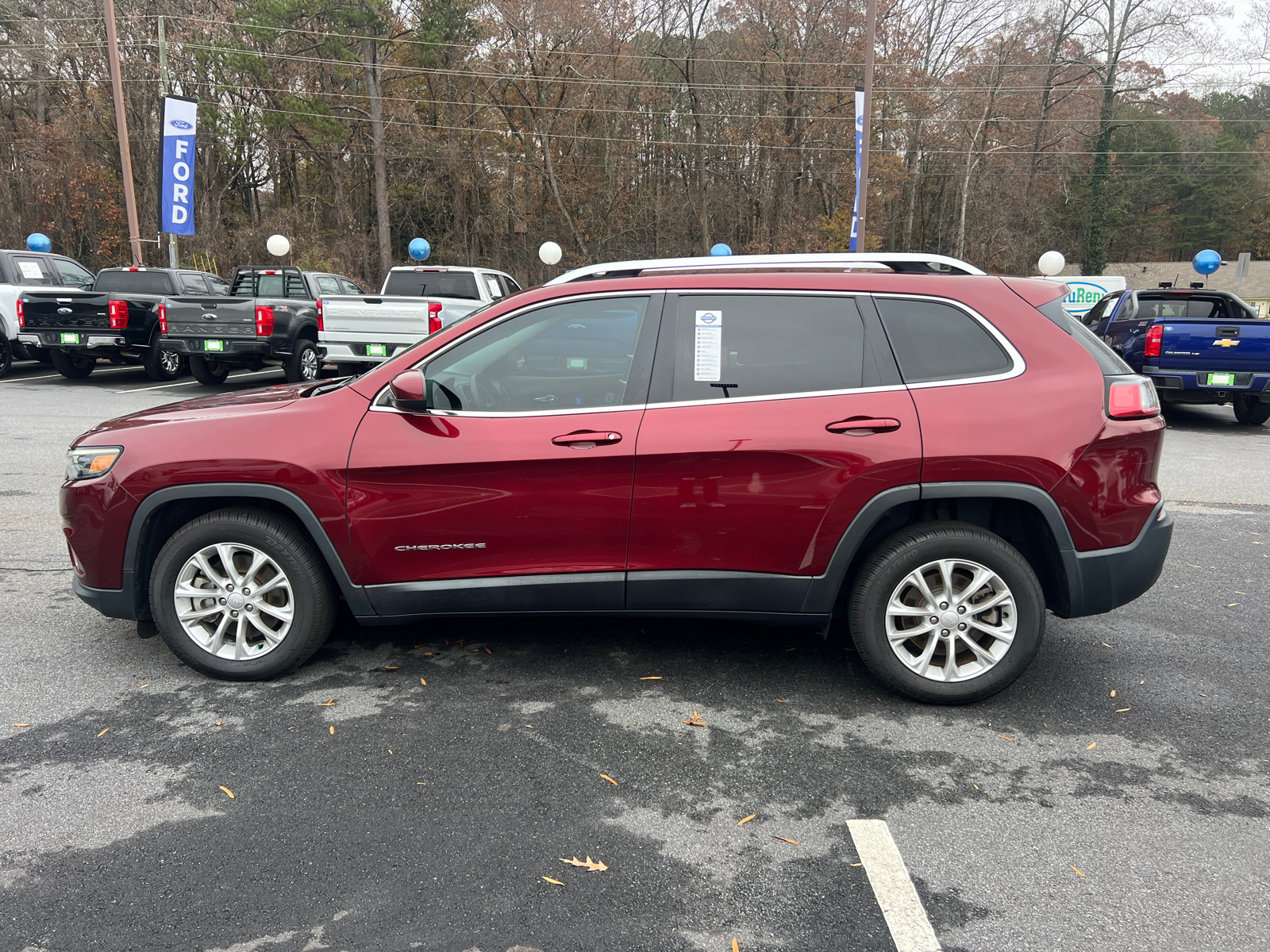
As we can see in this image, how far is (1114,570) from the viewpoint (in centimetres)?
365

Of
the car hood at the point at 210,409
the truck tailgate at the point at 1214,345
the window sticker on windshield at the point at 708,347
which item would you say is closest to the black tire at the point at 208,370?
the car hood at the point at 210,409

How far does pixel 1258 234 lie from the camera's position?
54.5 m

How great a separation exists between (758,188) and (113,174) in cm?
2627

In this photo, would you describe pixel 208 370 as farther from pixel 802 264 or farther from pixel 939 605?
pixel 939 605

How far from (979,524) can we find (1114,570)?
1.82ft

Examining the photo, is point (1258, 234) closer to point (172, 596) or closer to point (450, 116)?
point (450, 116)

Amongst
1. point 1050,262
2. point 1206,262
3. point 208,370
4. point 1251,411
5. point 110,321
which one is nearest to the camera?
point 1251,411

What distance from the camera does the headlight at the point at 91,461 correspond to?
3.83 meters

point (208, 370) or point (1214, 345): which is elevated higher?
point (1214, 345)

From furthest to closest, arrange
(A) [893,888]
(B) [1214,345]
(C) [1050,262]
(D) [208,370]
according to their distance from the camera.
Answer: (C) [1050,262], (D) [208,370], (B) [1214,345], (A) [893,888]

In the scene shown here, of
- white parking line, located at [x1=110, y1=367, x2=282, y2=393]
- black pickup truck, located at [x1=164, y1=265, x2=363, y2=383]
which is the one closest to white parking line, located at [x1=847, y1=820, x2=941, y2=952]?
black pickup truck, located at [x1=164, y1=265, x2=363, y2=383]

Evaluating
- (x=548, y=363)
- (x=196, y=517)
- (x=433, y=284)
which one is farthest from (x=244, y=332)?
(x=548, y=363)

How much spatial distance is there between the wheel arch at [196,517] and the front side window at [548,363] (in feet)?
2.45

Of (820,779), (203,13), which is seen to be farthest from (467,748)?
(203,13)
